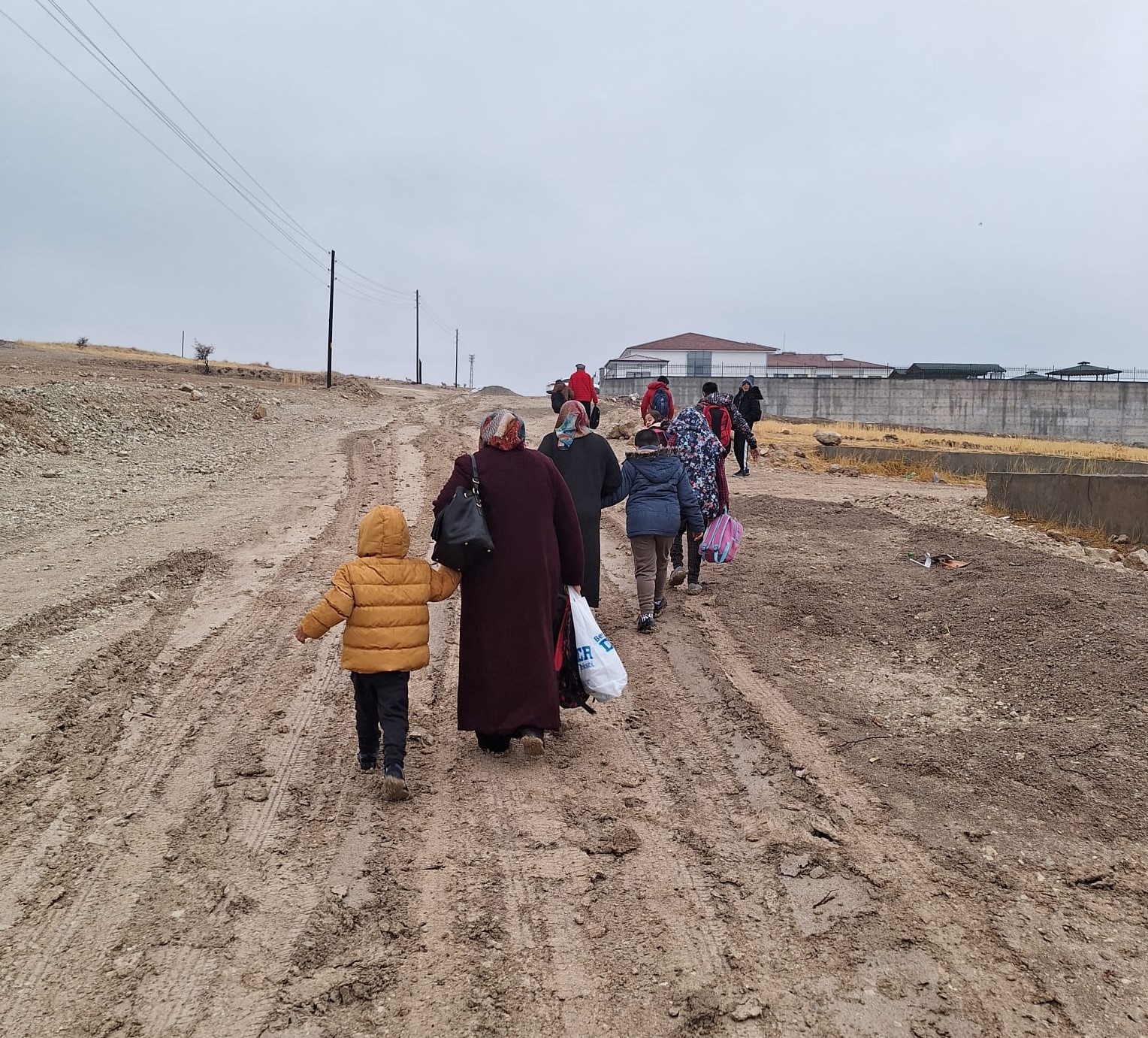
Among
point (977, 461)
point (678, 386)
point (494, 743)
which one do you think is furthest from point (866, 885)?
point (678, 386)

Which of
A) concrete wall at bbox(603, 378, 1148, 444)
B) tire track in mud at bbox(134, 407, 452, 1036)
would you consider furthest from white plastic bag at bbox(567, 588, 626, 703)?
concrete wall at bbox(603, 378, 1148, 444)

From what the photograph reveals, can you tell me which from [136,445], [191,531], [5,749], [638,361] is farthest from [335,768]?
[638,361]

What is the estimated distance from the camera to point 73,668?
6.53 m

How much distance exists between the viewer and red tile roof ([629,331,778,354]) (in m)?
71.4

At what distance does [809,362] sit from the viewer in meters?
82.7

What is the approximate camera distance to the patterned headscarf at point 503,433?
5.09m

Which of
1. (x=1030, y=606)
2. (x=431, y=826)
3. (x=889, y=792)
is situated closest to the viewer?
(x=431, y=826)

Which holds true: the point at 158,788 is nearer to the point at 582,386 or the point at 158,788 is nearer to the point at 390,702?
the point at 390,702

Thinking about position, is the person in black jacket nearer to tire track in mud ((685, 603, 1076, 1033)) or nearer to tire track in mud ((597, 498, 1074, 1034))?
tire track in mud ((597, 498, 1074, 1034))

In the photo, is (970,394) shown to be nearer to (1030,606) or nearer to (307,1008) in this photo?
(1030,606)

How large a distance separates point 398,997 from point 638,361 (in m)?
61.8

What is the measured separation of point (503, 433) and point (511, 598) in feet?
2.87

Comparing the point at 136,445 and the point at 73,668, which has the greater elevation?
the point at 136,445

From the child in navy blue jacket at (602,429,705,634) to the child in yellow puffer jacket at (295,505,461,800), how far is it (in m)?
3.31
